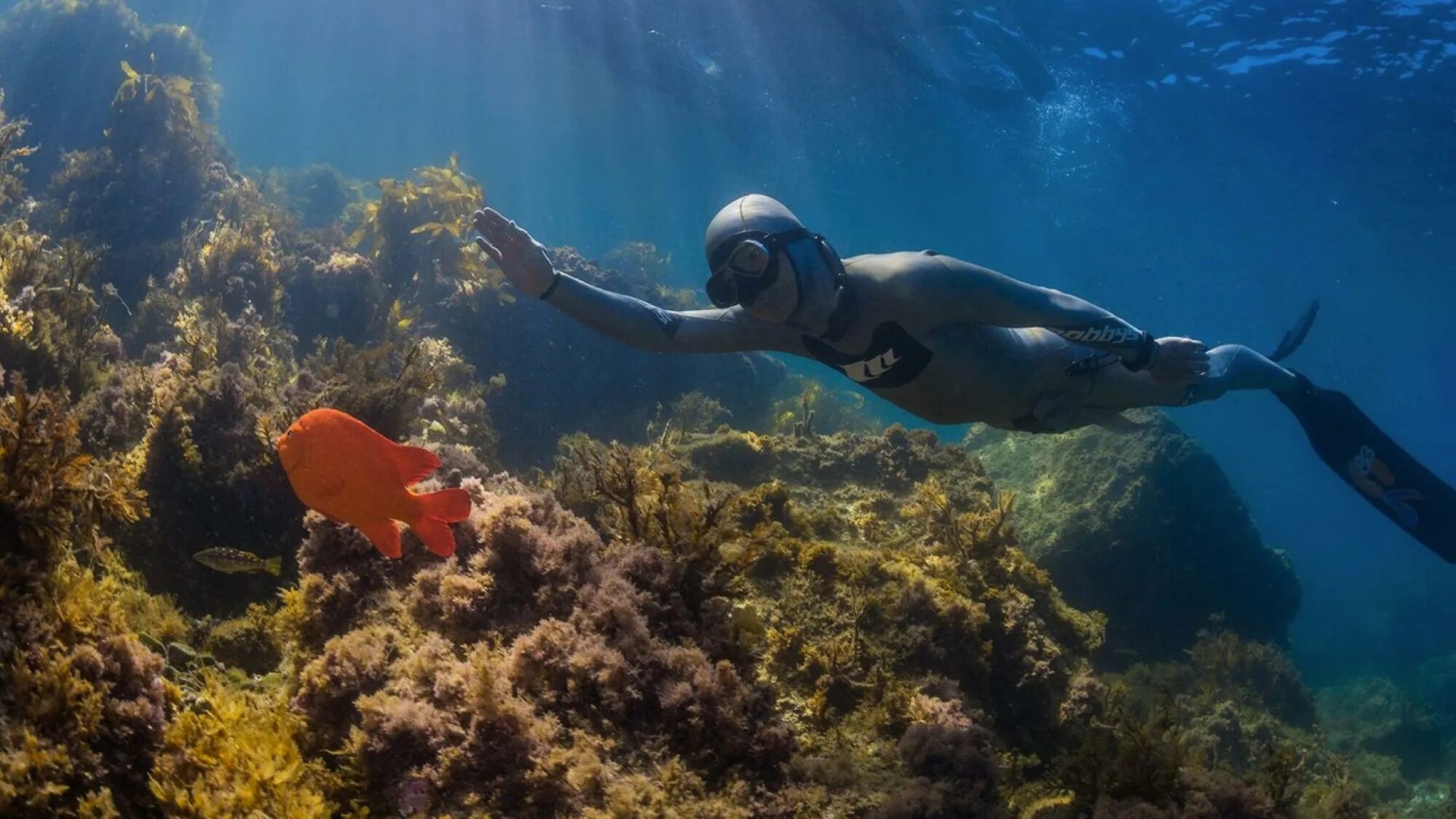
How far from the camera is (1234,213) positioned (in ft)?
116

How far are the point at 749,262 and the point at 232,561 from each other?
333cm

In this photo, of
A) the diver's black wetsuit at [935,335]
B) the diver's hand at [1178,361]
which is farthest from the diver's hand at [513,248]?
the diver's hand at [1178,361]

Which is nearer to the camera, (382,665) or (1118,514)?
(382,665)

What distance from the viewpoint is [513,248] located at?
158 inches

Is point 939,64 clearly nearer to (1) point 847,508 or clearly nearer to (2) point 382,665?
(1) point 847,508

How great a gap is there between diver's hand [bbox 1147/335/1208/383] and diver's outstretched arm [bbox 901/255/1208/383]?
37 cm

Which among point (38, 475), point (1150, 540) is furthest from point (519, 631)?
point (1150, 540)

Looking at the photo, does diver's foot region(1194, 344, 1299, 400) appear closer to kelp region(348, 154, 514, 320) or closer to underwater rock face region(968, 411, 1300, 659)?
underwater rock face region(968, 411, 1300, 659)

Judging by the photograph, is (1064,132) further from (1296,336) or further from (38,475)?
(38,475)

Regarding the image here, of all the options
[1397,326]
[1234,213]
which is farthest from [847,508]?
[1397,326]

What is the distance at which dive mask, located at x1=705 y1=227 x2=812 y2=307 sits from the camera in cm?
388

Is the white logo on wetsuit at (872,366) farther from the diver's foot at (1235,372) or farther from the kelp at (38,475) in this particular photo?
the kelp at (38,475)

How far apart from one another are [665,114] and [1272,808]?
37.8 meters

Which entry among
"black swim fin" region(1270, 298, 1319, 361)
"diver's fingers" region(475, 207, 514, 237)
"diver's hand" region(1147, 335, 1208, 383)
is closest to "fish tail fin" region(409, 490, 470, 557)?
"diver's fingers" region(475, 207, 514, 237)
